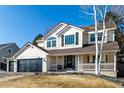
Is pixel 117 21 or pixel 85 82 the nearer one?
pixel 85 82

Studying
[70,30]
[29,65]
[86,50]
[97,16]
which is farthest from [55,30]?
[97,16]

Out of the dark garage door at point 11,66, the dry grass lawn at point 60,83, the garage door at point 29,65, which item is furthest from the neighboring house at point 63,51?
the dry grass lawn at point 60,83

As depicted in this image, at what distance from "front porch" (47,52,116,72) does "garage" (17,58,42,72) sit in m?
0.73

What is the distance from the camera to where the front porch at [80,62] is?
18141 mm

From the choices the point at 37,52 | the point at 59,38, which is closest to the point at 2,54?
the point at 37,52

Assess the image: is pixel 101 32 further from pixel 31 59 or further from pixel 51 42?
pixel 31 59

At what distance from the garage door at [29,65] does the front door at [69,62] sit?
197 centimetres

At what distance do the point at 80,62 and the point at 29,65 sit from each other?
13.0 feet

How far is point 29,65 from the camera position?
69.4ft

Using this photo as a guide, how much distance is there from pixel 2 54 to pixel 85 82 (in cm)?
1088

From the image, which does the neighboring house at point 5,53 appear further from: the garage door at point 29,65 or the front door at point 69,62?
the front door at point 69,62

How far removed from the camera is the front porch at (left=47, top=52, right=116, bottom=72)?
1814 centimetres
